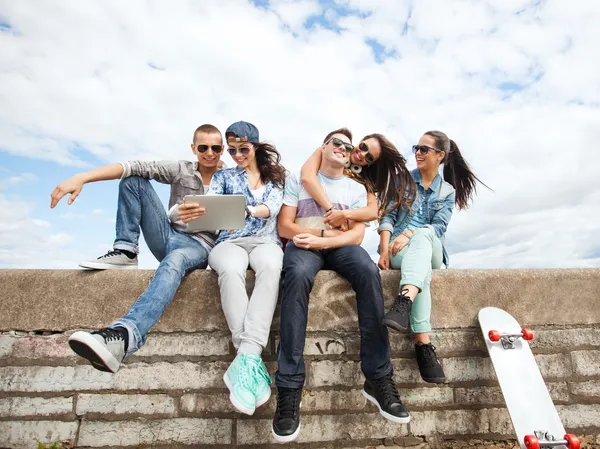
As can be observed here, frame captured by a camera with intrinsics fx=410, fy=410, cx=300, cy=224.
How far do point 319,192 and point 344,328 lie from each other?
37.6 inches

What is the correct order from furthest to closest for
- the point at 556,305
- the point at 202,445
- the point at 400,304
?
1. the point at 556,305
2. the point at 202,445
3. the point at 400,304

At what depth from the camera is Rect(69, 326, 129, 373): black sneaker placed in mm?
1987

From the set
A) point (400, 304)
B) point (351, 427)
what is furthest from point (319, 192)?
point (351, 427)

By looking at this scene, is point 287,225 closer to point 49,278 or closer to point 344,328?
point 344,328

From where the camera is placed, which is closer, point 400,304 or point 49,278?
point 400,304

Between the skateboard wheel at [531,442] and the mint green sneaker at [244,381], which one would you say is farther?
the skateboard wheel at [531,442]

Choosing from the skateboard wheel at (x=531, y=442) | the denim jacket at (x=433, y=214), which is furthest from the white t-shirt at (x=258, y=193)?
the skateboard wheel at (x=531, y=442)

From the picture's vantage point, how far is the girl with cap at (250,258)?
2.32 m

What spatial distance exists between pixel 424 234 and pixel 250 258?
123 cm

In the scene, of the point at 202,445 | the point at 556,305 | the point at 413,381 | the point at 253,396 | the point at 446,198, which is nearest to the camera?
the point at 253,396

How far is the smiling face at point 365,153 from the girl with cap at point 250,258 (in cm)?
57

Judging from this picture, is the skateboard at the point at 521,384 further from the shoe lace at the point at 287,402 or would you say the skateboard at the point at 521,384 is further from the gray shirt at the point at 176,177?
the gray shirt at the point at 176,177

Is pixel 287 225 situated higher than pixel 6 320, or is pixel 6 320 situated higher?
pixel 287 225

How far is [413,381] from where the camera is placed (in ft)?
9.28
